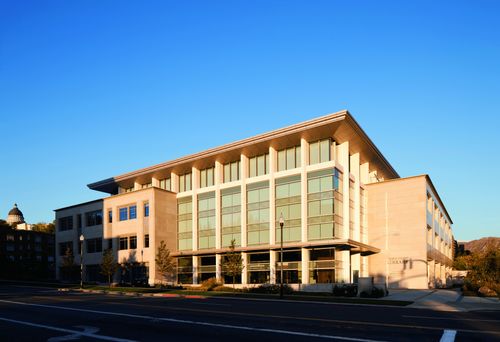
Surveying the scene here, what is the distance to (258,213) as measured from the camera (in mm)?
49094

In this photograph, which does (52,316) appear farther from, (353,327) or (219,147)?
(219,147)

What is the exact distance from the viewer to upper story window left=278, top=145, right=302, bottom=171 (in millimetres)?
47438

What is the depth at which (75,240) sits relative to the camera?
66938 mm

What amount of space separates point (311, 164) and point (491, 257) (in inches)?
718

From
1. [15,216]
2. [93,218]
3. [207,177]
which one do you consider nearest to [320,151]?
[207,177]

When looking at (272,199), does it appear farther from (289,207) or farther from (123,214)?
(123,214)

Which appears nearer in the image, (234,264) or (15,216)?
(234,264)

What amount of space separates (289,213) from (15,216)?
133m

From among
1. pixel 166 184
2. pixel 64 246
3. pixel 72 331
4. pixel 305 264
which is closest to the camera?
pixel 72 331

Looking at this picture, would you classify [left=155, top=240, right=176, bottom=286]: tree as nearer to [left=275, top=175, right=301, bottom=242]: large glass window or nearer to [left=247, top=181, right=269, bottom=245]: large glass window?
[left=247, top=181, right=269, bottom=245]: large glass window

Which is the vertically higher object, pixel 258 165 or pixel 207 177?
pixel 258 165

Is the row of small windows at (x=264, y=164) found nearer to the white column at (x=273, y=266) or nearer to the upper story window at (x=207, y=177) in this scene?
the upper story window at (x=207, y=177)

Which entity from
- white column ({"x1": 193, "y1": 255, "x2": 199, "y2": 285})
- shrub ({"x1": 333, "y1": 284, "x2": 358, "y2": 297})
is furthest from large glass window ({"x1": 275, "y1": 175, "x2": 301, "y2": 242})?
white column ({"x1": 193, "y1": 255, "x2": 199, "y2": 285})

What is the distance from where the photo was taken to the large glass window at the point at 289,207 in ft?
151
